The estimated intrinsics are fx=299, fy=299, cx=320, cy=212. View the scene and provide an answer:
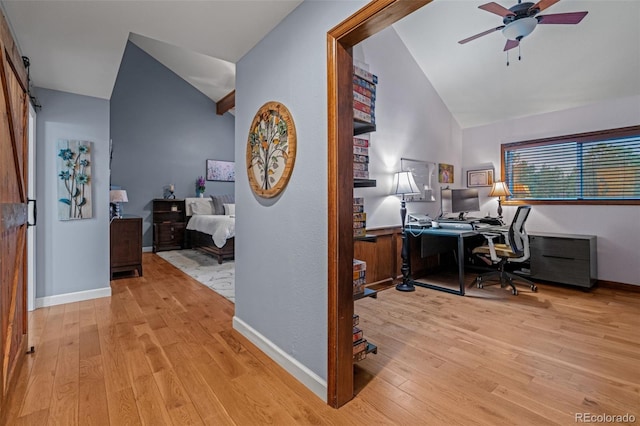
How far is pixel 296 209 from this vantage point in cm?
179

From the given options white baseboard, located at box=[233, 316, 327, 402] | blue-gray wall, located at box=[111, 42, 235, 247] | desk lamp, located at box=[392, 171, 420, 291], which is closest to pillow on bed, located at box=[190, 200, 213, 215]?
blue-gray wall, located at box=[111, 42, 235, 247]

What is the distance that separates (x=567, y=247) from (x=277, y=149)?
377 centimetres

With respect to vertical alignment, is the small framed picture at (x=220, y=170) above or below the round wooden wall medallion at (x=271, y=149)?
above

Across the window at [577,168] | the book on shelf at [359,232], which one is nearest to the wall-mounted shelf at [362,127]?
the book on shelf at [359,232]

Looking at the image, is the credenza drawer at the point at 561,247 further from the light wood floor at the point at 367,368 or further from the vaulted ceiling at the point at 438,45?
the vaulted ceiling at the point at 438,45

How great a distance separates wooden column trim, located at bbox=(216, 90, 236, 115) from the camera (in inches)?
266

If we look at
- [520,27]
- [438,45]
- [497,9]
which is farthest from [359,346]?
[438,45]

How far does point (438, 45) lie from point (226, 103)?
4849mm

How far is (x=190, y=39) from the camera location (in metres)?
2.16

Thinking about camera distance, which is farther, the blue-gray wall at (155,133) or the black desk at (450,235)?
the blue-gray wall at (155,133)

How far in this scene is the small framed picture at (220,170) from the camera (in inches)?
286

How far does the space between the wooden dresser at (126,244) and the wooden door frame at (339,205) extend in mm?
3606

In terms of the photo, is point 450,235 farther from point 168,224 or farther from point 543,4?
point 168,224

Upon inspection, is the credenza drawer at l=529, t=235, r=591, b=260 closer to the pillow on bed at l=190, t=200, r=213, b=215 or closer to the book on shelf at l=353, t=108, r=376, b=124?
the book on shelf at l=353, t=108, r=376, b=124
